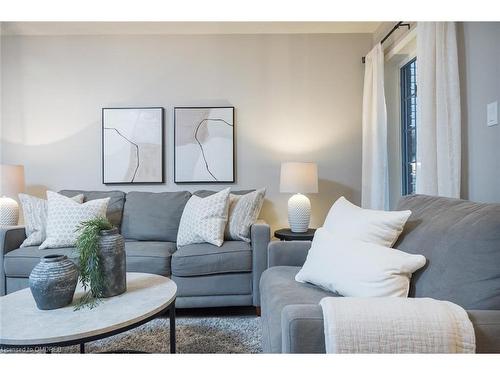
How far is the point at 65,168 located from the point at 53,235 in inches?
44.2

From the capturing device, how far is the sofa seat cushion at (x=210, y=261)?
2.26 m

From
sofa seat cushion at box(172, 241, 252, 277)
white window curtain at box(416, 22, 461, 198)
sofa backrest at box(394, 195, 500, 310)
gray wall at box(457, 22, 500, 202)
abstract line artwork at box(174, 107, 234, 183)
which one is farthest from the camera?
abstract line artwork at box(174, 107, 234, 183)

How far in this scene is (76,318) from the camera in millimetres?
1213

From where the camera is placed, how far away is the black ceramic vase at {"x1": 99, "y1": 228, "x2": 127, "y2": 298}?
4.66 feet

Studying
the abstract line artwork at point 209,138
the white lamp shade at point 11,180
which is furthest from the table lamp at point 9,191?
the abstract line artwork at point 209,138

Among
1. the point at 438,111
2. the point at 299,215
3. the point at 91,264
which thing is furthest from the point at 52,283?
the point at 438,111

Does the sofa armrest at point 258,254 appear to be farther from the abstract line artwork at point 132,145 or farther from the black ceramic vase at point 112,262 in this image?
the abstract line artwork at point 132,145

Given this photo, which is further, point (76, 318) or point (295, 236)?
point (295, 236)

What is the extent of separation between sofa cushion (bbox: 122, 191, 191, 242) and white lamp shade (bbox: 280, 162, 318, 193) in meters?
0.95

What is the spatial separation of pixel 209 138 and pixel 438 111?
2.07 m

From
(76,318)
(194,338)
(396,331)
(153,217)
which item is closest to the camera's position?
(396,331)

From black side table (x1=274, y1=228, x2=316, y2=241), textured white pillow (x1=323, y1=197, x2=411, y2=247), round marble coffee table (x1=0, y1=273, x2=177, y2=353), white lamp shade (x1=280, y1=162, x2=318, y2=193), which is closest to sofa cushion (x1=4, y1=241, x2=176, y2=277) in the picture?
round marble coffee table (x1=0, y1=273, x2=177, y2=353)

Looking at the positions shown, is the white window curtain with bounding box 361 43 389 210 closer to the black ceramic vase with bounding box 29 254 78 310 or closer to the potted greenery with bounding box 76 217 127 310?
the potted greenery with bounding box 76 217 127 310

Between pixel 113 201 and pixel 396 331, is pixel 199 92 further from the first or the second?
pixel 396 331
